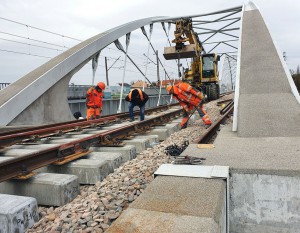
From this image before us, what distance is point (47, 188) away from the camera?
2980 mm

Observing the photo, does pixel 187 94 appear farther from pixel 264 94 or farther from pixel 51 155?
pixel 51 155

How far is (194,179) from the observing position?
2748 mm

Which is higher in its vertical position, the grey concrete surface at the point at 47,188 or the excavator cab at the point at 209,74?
the excavator cab at the point at 209,74

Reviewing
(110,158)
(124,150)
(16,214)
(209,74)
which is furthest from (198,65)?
(16,214)

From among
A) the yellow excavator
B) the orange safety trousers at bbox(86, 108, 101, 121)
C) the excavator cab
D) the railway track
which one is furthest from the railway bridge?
the excavator cab

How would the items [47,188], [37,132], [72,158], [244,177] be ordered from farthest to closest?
1. [37,132]
2. [72,158]
3. [47,188]
4. [244,177]

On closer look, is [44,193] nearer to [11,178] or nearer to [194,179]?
[11,178]

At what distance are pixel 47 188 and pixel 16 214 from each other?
649 millimetres

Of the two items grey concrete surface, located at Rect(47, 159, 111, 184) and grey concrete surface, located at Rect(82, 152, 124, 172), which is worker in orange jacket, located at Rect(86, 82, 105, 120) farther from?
grey concrete surface, located at Rect(47, 159, 111, 184)

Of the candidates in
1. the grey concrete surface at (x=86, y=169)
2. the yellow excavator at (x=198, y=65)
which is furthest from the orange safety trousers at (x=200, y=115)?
the yellow excavator at (x=198, y=65)

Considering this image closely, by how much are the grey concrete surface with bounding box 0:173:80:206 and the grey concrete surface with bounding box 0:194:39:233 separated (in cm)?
34

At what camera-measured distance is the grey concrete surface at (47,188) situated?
2.95 m

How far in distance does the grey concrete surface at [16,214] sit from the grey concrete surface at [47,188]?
342 millimetres

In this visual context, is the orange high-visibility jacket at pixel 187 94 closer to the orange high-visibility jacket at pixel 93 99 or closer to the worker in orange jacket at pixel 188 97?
the worker in orange jacket at pixel 188 97
